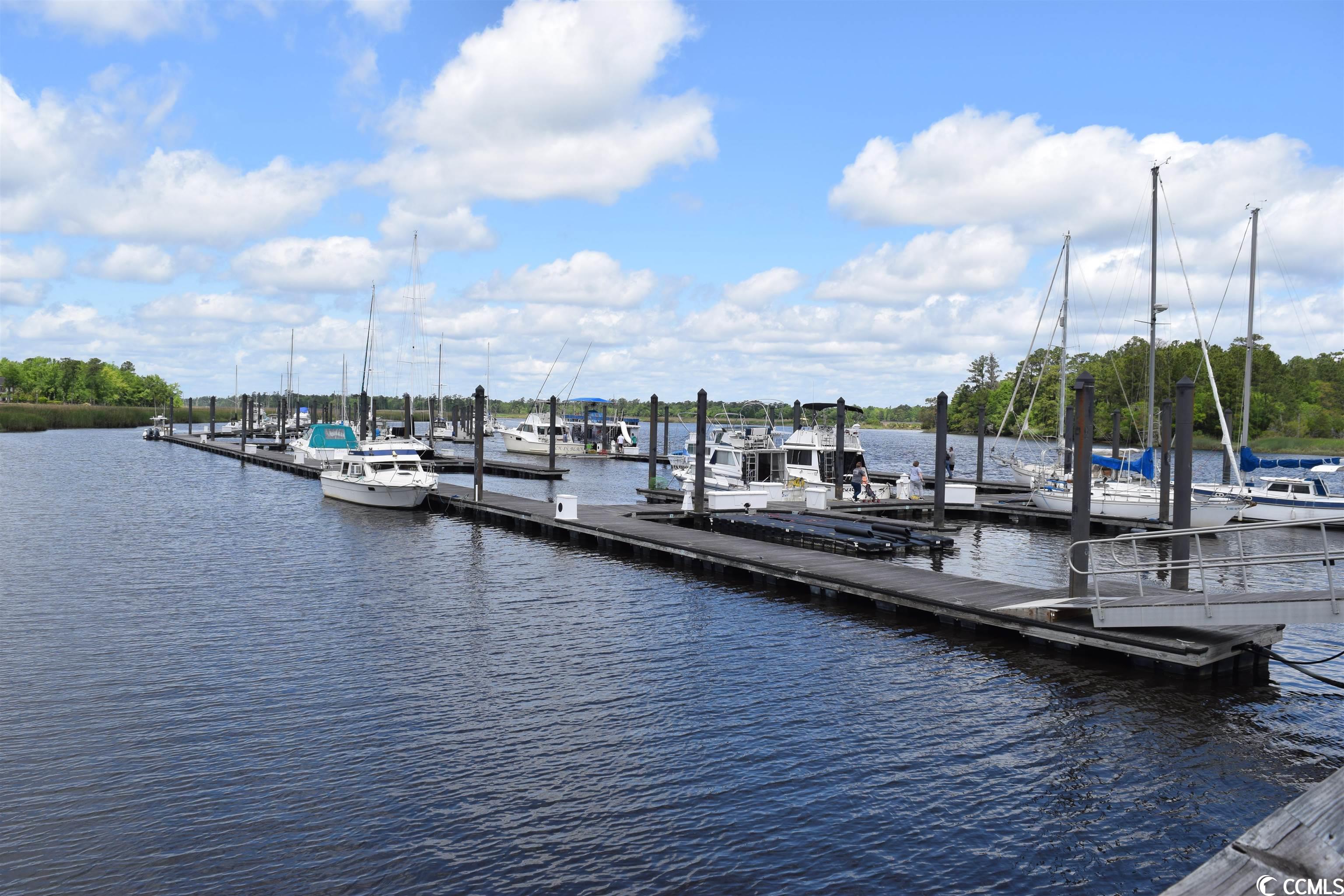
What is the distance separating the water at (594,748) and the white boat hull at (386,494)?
54.9ft

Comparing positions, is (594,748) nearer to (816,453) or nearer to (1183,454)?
(1183,454)

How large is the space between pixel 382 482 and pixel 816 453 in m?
18.4

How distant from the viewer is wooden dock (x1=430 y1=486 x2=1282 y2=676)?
14.7 meters

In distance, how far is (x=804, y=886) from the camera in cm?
862

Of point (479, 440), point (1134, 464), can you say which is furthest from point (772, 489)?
point (1134, 464)

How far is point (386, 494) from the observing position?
128ft

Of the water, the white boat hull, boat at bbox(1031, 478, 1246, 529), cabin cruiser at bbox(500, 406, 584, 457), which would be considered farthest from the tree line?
the water

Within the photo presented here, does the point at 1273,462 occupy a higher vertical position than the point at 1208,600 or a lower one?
higher

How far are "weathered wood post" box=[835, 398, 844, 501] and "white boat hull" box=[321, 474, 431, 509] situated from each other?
17.2m

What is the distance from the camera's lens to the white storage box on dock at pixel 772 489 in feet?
119


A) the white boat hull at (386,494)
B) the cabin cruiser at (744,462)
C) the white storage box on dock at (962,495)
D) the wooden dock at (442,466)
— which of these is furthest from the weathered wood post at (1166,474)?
the wooden dock at (442,466)

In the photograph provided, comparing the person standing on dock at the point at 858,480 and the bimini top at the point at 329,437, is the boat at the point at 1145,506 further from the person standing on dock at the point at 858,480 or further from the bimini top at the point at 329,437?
the bimini top at the point at 329,437

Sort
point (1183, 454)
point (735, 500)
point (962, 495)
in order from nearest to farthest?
1. point (1183, 454)
2. point (735, 500)
3. point (962, 495)

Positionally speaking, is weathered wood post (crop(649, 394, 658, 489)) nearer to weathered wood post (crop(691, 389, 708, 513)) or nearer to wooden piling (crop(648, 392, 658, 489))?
wooden piling (crop(648, 392, 658, 489))
